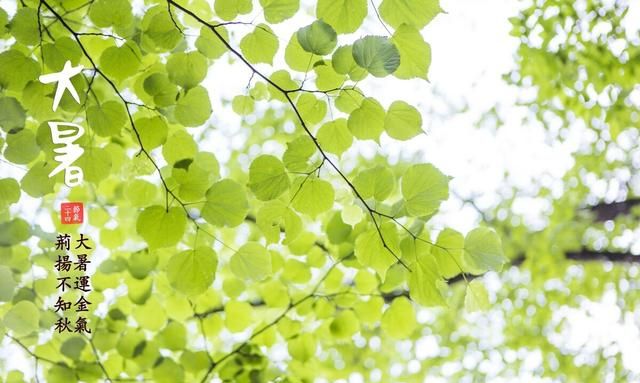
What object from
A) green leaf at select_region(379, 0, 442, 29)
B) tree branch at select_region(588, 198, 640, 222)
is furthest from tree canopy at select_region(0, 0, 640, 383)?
tree branch at select_region(588, 198, 640, 222)

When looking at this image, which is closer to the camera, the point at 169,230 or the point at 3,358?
the point at 169,230

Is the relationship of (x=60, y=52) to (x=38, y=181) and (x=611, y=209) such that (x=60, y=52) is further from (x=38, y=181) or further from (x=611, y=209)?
(x=611, y=209)

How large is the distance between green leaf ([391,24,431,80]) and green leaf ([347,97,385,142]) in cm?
7

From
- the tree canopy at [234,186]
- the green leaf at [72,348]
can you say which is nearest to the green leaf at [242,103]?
the tree canopy at [234,186]

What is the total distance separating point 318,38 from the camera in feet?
2.18

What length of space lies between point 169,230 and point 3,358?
834mm

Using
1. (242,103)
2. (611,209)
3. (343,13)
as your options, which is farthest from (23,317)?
(611,209)

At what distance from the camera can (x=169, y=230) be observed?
0.72 meters

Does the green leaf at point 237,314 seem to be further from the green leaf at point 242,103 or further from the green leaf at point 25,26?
the green leaf at point 25,26

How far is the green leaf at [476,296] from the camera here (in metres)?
0.71

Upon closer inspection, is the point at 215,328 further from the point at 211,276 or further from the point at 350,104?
the point at 350,104

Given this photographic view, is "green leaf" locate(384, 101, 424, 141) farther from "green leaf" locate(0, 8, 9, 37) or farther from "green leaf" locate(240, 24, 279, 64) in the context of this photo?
"green leaf" locate(0, 8, 9, 37)

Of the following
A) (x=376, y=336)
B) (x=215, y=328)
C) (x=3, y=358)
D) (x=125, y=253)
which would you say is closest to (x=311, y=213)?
(x=215, y=328)

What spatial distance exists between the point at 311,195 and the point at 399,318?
353 mm
